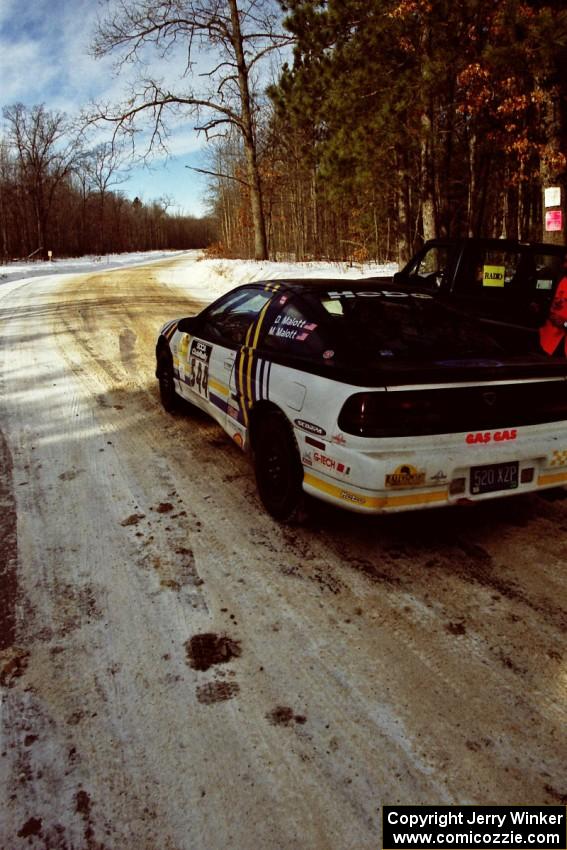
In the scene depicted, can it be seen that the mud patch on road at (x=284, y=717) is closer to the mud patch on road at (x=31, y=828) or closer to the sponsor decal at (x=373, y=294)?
the mud patch on road at (x=31, y=828)

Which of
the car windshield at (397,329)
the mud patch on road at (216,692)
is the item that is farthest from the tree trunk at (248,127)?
the mud patch on road at (216,692)

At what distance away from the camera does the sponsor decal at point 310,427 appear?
3.05 meters

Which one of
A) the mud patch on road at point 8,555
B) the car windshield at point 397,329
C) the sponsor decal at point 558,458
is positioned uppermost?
the car windshield at point 397,329

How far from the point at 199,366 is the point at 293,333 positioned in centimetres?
143

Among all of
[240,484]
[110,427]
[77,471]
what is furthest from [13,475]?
[240,484]

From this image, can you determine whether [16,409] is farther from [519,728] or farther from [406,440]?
[519,728]

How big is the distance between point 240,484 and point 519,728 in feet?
8.10

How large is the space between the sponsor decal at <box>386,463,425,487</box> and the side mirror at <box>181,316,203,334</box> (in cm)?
277

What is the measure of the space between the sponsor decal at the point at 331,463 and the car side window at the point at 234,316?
4.42ft

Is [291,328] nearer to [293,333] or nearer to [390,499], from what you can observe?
[293,333]

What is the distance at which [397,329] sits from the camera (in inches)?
141

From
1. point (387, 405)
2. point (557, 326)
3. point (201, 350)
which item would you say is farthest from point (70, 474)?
point (557, 326)

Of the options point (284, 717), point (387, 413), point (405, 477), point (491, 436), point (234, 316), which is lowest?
point (284, 717)

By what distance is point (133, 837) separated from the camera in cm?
168
